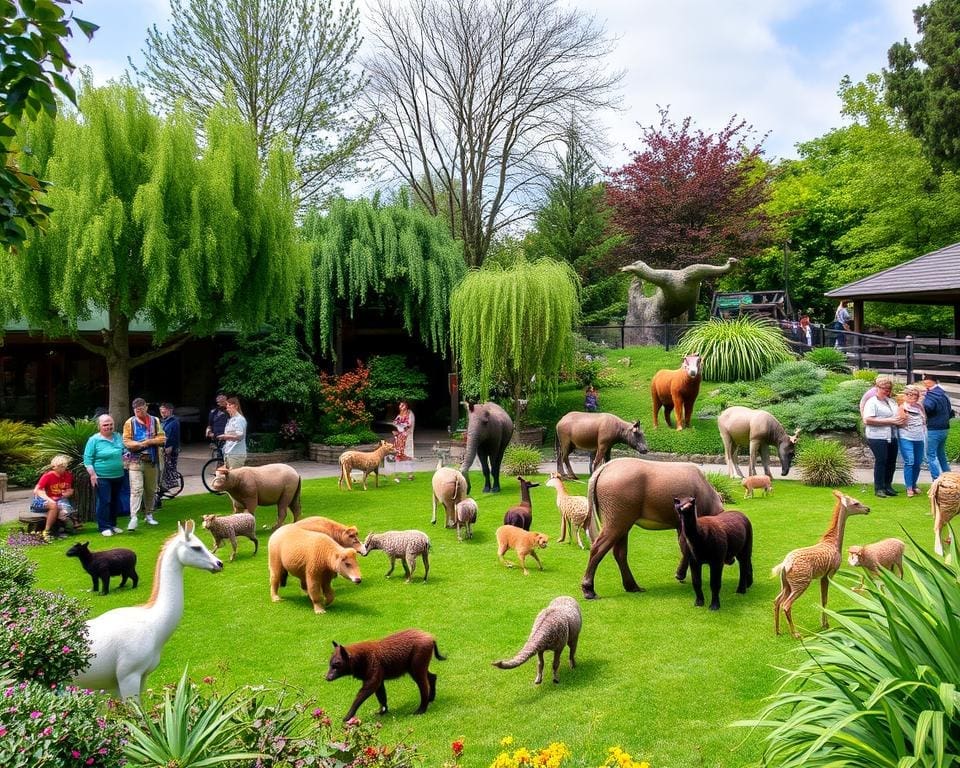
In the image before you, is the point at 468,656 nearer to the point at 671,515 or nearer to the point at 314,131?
the point at 671,515

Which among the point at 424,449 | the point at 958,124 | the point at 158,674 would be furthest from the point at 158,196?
the point at 958,124

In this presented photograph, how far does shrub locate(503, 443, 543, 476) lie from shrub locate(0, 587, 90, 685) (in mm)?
10520

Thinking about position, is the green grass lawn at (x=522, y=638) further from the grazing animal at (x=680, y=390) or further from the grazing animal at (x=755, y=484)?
the grazing animal at (x=680, y=390)

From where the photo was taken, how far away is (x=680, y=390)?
15953mm

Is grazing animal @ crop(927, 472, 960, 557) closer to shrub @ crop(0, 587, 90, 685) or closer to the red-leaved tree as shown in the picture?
shrub @ crop(0, 587, 90, 685)

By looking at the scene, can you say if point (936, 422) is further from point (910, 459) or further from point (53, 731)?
point (53, 731)

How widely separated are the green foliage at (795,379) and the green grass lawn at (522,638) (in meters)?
7.05

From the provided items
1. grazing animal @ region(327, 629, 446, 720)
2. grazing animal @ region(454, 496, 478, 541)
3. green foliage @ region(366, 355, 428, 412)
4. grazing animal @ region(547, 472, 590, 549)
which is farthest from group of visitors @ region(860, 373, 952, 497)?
green foliage @ region(366, 355, 428, 412)

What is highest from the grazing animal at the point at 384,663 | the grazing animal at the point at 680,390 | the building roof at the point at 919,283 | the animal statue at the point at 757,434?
the building roof at the point at 919,283

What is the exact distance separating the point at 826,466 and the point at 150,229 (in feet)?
38.5

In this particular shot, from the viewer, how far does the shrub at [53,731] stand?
2.58 metres

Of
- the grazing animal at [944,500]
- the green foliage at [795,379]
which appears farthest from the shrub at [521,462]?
the grazing animal at [944,500]

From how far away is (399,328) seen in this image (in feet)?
68.2

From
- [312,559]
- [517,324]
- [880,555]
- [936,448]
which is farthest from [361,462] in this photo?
[936,448]
